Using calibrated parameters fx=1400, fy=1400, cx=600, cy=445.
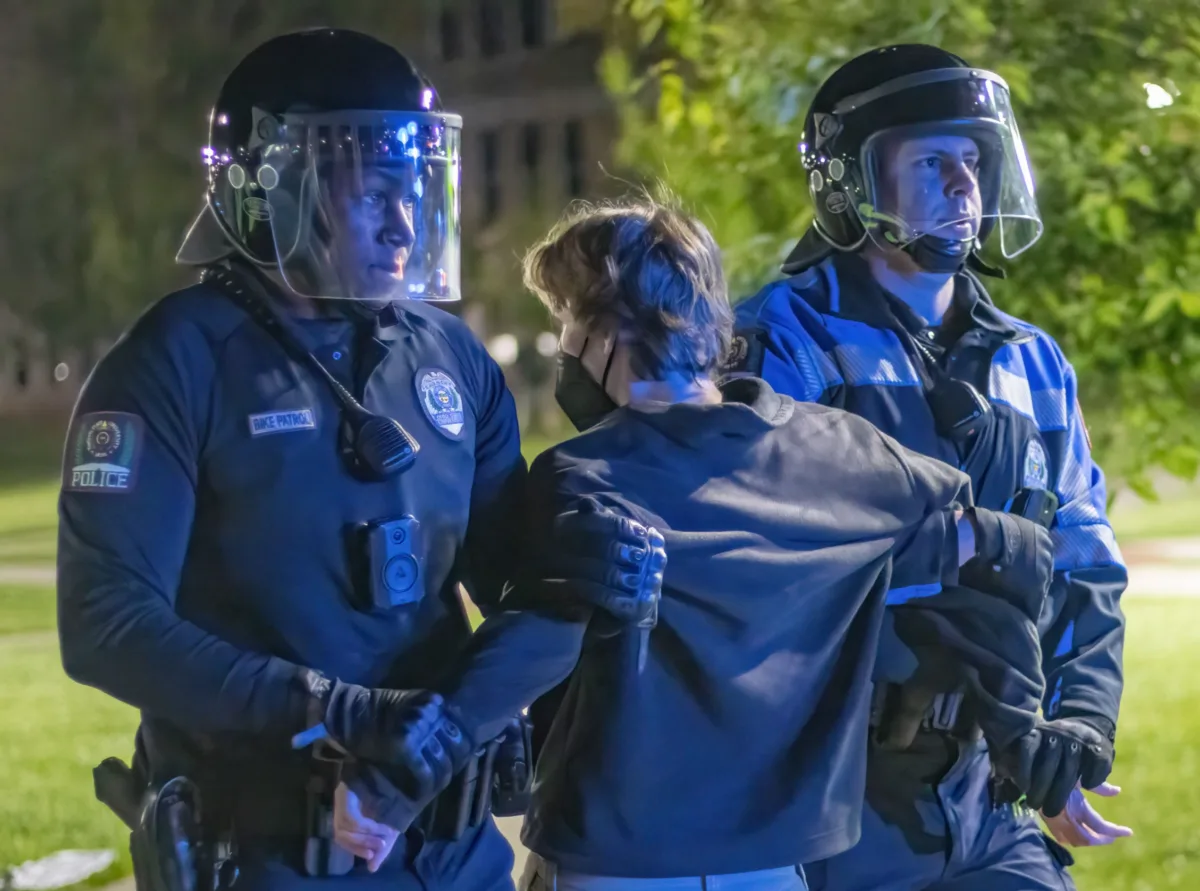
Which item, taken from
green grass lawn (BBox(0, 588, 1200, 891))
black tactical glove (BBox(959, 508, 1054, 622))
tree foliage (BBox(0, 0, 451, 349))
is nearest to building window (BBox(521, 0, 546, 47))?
tree foliage (BBox(0, 0, 451, 349))

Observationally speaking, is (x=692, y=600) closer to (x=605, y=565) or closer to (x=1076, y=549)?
(x=605, y=565)

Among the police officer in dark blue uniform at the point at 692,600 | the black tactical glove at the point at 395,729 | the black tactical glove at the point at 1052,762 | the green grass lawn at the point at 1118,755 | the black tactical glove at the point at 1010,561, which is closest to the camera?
the black tactical glove at the point at 395,729

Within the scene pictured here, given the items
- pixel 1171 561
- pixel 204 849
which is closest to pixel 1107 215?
pixel 204 849

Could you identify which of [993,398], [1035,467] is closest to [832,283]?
[993,398]

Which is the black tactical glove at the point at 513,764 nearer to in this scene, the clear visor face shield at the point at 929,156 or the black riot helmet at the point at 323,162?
the black riot helmet at the point at 323,162

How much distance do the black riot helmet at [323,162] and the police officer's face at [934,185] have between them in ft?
2.82

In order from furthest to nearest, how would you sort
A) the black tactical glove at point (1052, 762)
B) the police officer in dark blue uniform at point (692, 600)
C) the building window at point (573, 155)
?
the building window at point (573, 155), the black tactical glove at point (1052, 762), the police officer in dark blue uniform at point (692, 600)

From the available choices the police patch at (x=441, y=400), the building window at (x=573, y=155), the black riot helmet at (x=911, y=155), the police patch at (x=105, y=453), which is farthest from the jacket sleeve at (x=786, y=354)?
the building window at (x=573, y=155)

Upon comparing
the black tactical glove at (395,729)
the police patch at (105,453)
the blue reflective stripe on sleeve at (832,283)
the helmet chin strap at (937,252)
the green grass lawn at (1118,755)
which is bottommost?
the green grass lawn at (1118,755)

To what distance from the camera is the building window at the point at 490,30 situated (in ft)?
46.9

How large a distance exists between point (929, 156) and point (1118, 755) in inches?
189

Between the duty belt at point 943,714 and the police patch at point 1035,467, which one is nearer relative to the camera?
the duty belt at point 943,714

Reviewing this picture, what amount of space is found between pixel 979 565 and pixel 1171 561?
9888mm

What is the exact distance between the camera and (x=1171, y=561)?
1107 cm
